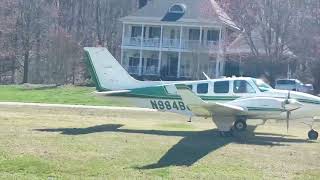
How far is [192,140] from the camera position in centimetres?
1662

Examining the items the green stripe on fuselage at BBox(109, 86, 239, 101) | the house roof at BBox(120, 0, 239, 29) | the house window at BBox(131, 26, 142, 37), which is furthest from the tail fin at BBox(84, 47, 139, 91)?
the house window at BBox(131, 26, 142, 37)

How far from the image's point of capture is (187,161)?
1312 centimetres

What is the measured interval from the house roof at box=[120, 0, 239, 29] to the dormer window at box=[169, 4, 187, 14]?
8.8 inches

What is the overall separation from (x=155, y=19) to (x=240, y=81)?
37241mm

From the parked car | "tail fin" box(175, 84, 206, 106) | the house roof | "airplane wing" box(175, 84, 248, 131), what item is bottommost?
the parked car

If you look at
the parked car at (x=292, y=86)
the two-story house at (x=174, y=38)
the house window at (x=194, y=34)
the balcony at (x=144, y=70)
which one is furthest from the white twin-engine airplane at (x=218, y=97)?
the house window at (x=194, y=34)

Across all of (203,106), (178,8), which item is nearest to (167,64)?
(178,8)

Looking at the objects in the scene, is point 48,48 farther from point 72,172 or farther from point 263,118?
point 72,172

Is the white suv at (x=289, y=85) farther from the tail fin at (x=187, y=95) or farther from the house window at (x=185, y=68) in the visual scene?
the tail fin at (x=187, y=95)

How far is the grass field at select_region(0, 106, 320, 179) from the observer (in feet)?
38.7

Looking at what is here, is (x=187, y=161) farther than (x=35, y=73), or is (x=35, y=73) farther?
(x=35, y=73)

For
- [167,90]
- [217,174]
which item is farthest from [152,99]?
[217,174]

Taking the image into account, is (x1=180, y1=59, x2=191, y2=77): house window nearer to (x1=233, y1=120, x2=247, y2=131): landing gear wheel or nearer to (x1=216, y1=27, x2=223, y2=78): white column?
(x1=216, y1=27, x2=223, y2=78): white column

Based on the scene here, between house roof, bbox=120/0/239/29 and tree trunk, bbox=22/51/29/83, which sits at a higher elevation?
house roof, bbox=120/0/239/29
